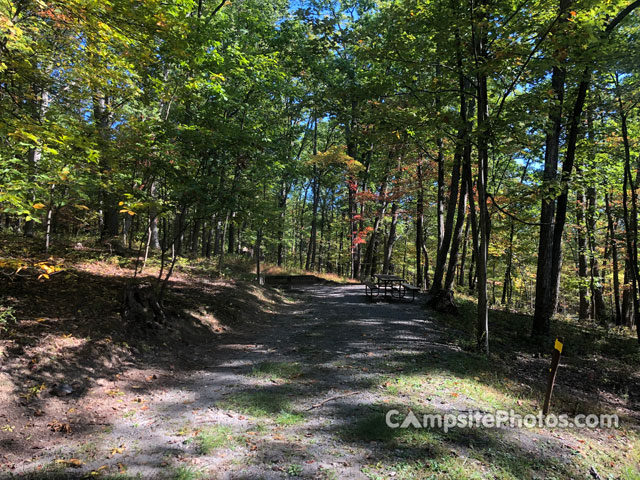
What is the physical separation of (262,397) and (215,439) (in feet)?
3.53

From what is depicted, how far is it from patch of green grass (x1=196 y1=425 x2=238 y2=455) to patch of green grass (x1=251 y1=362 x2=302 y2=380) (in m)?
1.59

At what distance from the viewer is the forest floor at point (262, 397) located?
2891 millimetres

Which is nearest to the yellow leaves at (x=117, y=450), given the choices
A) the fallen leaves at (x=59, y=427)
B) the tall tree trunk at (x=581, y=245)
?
the fallen leaves at (x=59, y=427)

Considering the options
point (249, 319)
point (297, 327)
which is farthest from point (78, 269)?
point (297, 327)

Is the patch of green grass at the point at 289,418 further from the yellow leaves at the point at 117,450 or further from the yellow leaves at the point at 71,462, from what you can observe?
the yellow leaves at the point at 71,462

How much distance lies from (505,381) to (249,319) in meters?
6.14

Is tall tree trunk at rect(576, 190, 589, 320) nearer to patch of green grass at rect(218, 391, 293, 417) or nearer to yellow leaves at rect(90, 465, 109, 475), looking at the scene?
patch of green grass at rect(218, 391, 293, 417)

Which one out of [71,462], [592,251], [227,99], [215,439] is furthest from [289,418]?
[592,251]

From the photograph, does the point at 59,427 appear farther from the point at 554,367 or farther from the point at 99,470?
the point at 554,367

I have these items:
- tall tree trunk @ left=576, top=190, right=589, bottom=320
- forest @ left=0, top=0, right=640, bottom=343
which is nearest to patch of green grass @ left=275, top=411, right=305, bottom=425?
forest @ left=0, top=0, right=640, bottom=343

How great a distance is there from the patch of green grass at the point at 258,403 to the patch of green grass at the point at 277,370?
0.64 m

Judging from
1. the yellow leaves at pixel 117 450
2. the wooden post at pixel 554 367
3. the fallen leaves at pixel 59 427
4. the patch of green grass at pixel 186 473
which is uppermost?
the wooden post at pixel 554 367

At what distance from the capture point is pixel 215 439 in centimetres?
320

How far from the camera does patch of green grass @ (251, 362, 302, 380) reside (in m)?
5.04
